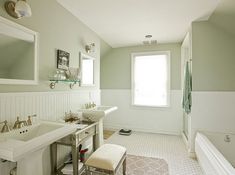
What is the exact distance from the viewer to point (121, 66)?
4.20 m

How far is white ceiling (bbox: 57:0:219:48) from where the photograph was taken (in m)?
1.97

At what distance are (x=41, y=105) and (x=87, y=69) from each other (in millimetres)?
1241

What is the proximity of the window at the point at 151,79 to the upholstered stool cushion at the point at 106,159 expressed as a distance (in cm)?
243

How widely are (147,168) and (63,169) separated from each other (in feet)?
4.07

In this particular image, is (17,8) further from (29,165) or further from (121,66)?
(121,66)

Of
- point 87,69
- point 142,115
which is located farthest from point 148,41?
point 142,115

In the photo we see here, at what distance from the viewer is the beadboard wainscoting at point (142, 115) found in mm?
3762

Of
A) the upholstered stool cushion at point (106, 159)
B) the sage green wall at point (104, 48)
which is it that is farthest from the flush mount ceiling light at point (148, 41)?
the upholstered stool cushion at point (106, 159)

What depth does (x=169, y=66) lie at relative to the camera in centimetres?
377

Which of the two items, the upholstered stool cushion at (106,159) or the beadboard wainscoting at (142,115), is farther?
the beadboard wainscoting at (142,115)

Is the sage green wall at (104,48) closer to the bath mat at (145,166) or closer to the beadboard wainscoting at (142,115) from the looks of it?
the beadboard wainscoting at (142,115)

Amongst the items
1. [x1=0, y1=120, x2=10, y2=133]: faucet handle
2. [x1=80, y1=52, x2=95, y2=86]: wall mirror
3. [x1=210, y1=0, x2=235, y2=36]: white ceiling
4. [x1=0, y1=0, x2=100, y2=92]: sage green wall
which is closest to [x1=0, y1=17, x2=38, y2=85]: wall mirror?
[x1=0, y1=0, x2=100, y2=92]: sage green wall

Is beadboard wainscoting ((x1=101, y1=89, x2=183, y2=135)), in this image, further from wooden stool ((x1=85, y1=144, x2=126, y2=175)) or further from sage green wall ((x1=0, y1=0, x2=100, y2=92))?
wooden stool ((x1=85, y1=144, x2=126, y2=175))

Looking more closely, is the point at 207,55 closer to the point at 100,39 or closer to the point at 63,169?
the point at 100,39
